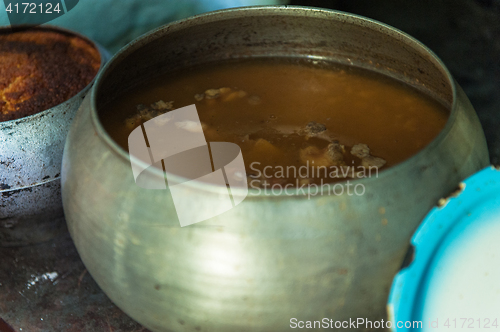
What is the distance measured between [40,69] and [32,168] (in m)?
0.25

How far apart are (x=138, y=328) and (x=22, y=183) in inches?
12.2

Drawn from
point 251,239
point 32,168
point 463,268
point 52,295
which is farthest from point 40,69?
point 463,268

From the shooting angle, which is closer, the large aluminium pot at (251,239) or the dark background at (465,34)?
the large aluminium pot at (251,239)

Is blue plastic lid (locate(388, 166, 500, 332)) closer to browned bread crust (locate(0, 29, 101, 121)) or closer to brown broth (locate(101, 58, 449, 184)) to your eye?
brown broth (locate(101, 58, 449, 184))

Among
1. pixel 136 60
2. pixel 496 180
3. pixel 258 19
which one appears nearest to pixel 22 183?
pixel 136 60

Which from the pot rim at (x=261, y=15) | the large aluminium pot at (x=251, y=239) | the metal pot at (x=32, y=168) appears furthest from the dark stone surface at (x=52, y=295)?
the pot rim at (x=261, y=15)

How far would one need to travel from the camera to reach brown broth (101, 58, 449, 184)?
74cm

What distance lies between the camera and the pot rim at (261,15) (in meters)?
0.51

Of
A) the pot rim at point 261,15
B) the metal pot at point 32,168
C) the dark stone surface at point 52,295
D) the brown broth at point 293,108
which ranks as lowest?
the dark stone surface at point 52,295

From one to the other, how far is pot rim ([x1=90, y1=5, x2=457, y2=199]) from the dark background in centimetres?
46

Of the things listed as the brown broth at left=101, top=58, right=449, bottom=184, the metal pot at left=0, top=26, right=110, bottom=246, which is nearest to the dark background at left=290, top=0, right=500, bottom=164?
the brown broth at left=101, top=58, right=449, bottom=184

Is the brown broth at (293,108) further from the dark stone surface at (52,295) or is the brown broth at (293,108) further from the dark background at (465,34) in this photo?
the dark background at (465,34)

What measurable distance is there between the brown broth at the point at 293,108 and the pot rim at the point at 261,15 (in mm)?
79

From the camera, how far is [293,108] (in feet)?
2.70
